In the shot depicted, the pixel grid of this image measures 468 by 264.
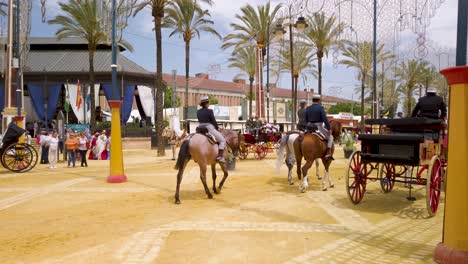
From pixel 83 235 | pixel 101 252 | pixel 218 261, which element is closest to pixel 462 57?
pixel 218 261

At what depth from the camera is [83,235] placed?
616 cm

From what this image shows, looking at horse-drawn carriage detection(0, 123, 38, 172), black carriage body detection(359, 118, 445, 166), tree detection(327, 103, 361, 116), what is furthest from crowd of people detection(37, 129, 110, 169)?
tree detection(327, 103, 361, 116)

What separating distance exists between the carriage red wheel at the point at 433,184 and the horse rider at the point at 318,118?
3081mm

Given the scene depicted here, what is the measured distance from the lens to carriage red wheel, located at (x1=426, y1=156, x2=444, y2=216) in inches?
266

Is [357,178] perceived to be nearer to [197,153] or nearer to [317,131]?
[317,131]

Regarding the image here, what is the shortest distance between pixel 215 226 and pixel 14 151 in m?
12.4

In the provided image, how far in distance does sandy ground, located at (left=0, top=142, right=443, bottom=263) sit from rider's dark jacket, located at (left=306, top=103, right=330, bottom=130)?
1.86 meters

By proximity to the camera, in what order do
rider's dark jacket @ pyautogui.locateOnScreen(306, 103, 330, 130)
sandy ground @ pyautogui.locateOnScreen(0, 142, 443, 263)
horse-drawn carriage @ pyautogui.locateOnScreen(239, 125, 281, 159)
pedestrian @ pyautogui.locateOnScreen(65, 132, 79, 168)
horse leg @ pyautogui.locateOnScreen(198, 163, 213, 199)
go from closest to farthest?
sandy ground @ pyautogui.locateOnScreen(0, 142, 443, 263) → horse leg @ pyautogui.locateOnScreen(198, 163, 213, 199) → rider's dark jacket @ pyautogui.locateOnScreen(306, 103, 330, 130) → pedestrian @ pyautogui.locateOnScreen(65, 132, 79, 168) → horse-drawn carriage @ pyautogui.locateOnScreen(239, 125, 281, 159)

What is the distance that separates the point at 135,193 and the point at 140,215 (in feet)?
8.93

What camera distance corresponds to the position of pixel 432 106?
8539mm

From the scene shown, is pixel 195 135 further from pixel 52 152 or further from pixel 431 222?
pixel 52 152

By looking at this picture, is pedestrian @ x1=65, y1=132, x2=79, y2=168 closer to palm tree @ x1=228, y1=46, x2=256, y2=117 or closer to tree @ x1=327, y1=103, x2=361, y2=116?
palm tree @ x1=228, y1=46, x2=256, y2=117

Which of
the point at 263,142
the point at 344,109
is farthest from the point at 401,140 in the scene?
the point at 344,109

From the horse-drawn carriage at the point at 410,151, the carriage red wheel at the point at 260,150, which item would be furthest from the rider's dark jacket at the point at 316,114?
the carriage red wheel at the point at 260,150
